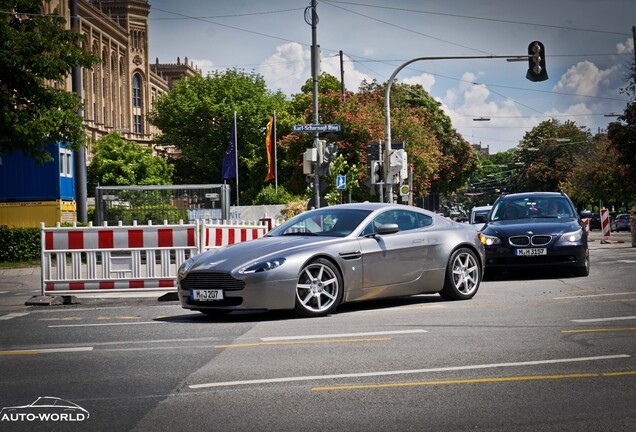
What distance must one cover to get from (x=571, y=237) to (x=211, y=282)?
26.9 ft

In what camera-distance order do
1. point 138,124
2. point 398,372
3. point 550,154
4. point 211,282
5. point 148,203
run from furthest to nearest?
point 138,124 < point 550,154 < point 148,203 < point 211,282 < point 398,372

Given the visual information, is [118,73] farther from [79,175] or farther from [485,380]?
[485,380]

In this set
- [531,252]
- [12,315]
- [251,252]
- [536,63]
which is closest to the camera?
[251,252]

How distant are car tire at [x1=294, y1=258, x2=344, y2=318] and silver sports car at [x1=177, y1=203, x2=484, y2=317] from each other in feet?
0.04

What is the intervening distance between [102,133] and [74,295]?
101964 millimetres

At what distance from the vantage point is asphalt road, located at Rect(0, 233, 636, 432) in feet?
19.9

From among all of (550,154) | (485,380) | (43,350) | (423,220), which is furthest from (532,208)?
(550,154)

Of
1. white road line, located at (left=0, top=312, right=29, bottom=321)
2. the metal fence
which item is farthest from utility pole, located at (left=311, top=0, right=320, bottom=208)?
white road line, located at (left=0, top=312, right=29, bottom=321)

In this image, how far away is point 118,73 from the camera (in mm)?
129875

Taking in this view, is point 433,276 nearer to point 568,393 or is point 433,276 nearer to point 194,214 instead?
point 568,393

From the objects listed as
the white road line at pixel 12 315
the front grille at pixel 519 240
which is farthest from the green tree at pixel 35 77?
the front grille at pixel 519 240

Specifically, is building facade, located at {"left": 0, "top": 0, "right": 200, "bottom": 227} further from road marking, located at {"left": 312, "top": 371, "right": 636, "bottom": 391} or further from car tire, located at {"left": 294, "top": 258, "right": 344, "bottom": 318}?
road marking, located at {"left": 312, "top": 371, "right": 636, "bottom": 391}

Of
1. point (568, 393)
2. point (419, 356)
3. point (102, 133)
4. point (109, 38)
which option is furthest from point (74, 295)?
point (109, 38)

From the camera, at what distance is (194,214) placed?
106ft
